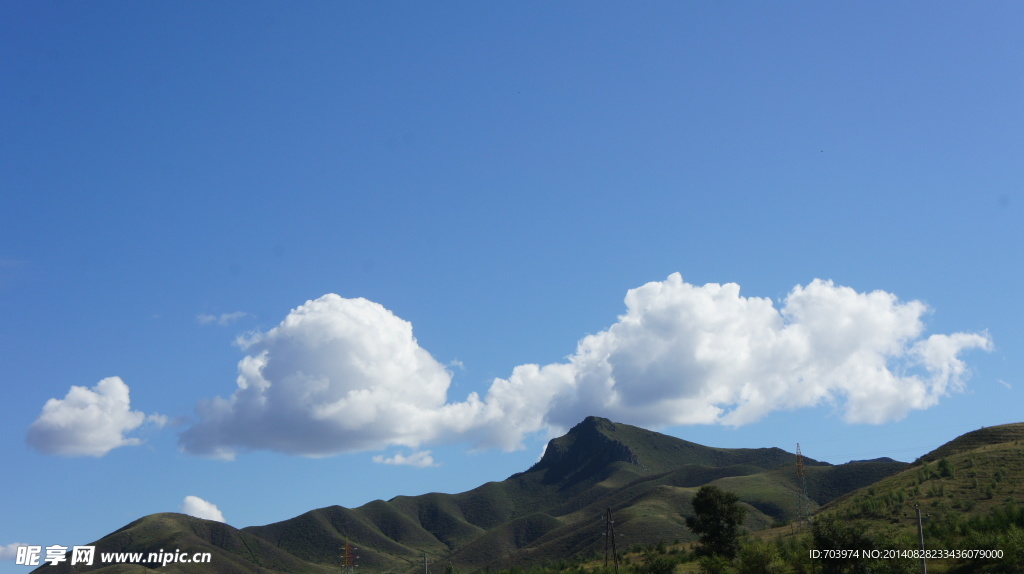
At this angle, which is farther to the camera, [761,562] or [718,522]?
[718,522]

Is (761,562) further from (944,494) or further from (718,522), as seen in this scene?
(944,494)

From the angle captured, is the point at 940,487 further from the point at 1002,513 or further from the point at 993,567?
the point at 993,567

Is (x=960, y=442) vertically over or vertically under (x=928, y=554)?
over

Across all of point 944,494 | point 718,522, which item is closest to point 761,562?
point 718,522

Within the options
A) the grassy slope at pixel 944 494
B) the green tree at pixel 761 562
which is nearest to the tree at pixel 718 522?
the grassy slope at pixel 944 494

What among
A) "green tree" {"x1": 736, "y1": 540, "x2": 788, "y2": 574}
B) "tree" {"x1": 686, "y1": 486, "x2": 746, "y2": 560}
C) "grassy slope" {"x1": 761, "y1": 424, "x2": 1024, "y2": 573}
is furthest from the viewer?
"tree" {"x1": 686, "y1": 486, "x2": 746, "y2": 560}

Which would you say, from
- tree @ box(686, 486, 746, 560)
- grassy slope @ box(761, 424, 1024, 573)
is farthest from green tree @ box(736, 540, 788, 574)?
tree @ box(686, 486, 746, 560)

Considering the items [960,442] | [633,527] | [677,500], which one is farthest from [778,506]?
[960,442]

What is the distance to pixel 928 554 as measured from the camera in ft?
207

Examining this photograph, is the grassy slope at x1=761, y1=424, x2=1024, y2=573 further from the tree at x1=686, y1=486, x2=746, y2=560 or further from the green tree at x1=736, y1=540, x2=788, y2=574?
the tree at x1=686, y1=486, x2=746, y2=560

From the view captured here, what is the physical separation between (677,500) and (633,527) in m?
36.1

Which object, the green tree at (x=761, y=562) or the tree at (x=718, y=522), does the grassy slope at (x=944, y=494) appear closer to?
the green tree at (x=761, y=562)

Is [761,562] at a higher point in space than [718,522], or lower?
lower

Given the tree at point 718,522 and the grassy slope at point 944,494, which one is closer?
the grassy slope at point 944,494
